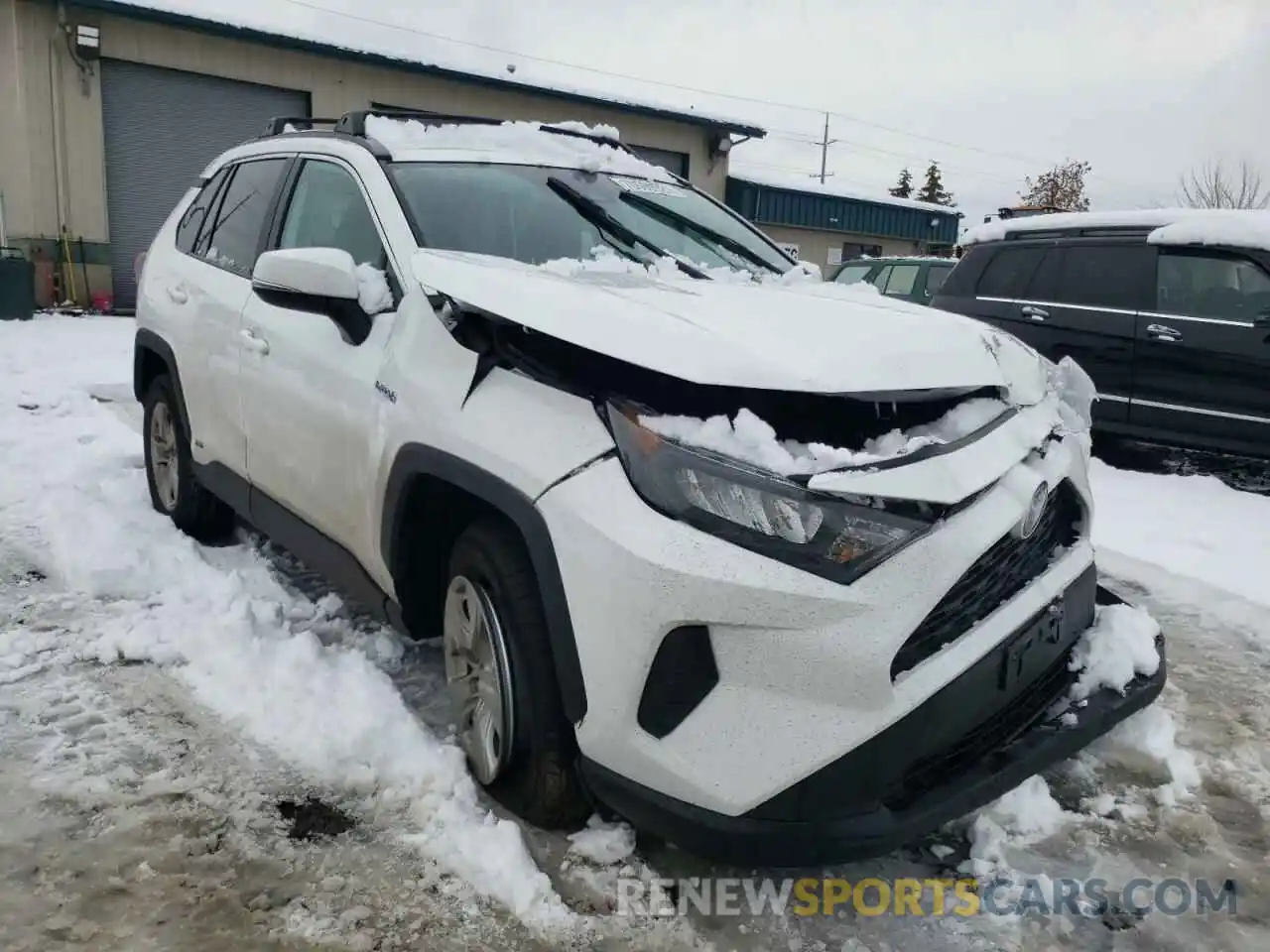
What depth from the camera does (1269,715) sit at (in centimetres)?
343

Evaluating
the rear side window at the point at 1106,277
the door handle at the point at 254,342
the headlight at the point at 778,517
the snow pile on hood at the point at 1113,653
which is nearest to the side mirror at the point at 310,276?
the door handle at the point at 254,342

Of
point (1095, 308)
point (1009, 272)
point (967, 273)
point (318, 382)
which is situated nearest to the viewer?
point (318, 382)

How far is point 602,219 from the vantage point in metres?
3.45

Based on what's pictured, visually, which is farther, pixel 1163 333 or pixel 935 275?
pixel 935 275

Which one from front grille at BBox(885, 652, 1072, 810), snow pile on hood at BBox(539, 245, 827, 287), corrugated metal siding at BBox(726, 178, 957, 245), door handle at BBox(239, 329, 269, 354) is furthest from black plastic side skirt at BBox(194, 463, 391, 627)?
corrugated metal siding at BBox(726, 178, 957, 245)

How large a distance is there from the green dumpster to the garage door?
2509 millimetres

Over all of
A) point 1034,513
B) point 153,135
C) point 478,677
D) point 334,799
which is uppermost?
point 153,135

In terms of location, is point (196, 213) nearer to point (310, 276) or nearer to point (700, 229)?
point (310, 276)

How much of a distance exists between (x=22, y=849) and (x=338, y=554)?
1167 mm

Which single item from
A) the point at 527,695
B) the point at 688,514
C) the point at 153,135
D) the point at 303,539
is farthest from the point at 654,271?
the point at 153,135

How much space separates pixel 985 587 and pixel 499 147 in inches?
95.0

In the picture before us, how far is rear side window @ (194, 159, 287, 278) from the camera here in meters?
4.05

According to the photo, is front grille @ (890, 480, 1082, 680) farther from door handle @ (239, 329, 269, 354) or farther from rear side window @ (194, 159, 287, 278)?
rear side window @ (194, 159, 287, 278)

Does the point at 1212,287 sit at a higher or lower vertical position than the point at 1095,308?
higher
